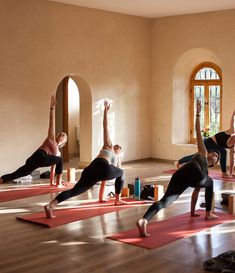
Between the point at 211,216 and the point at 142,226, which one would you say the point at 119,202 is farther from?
the point at 142,226

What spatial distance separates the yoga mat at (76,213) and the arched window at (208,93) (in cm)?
414

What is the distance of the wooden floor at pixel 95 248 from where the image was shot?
401 cm

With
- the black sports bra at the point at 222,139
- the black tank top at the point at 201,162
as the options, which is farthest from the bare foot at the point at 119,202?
the black sports bra at the point at 222,139

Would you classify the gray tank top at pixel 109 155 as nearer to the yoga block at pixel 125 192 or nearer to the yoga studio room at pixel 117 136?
the yoga studio room at pixel 117 136

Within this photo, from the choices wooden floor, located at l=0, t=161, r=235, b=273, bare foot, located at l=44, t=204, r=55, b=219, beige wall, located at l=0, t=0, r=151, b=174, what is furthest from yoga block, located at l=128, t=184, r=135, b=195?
beige wall, located at l=0, t=0, r=151, b=174

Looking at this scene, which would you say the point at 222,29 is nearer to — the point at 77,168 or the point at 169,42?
the point at 169,42

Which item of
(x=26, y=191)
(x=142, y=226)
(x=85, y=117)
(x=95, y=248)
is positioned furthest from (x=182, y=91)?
(x=95, y=248)

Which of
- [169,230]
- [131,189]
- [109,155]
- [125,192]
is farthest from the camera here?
[131,189]

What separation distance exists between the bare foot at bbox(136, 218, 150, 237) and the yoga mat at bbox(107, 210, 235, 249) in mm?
49

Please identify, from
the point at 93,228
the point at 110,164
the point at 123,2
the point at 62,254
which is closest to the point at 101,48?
the point at 123,2

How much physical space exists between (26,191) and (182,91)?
177 inches

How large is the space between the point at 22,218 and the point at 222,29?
550 cm

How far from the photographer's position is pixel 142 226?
4742mm

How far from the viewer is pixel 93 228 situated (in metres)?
5.17
